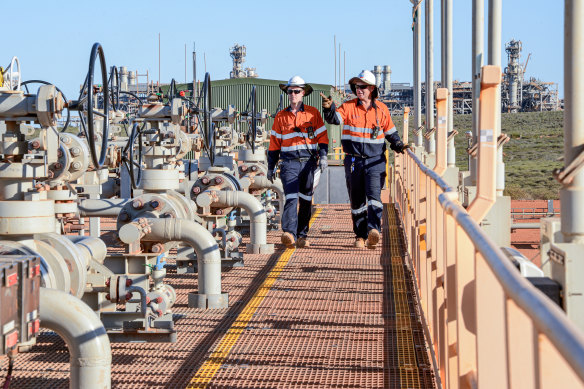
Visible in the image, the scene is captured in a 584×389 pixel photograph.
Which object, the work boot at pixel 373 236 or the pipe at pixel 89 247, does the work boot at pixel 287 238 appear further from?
the pipe at pixel 89 247

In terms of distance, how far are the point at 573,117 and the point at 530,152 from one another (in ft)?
218

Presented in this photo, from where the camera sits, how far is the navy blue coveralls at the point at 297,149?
1018 centimetres

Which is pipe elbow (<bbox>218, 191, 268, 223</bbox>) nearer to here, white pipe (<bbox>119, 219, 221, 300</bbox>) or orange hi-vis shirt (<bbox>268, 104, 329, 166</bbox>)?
orange hi-vis shirt (<bbox>268, 104, 329, 166</bbox>)

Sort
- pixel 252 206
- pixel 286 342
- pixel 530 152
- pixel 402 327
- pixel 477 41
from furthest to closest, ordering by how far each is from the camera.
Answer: pixel 530 152 → pixel 252 206 → pixel 477 41 → pixel 402 327 → pixel 286 342

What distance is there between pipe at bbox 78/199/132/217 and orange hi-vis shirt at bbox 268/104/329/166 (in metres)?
2.15

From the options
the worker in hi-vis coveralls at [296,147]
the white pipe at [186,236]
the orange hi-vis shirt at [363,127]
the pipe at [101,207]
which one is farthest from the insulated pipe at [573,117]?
→ the pipe at [101,207]

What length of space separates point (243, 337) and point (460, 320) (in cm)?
359

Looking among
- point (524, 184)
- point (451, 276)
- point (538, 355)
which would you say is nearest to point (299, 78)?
point (451, 276)

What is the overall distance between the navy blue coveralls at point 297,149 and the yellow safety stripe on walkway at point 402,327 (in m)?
1.34

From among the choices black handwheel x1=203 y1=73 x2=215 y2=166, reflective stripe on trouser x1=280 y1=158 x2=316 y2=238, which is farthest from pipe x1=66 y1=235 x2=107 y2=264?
reflective stripe on trouser x1=280 y1=158 x2=316 y2=238

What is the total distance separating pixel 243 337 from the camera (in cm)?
687

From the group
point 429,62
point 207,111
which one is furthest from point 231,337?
point 429,62

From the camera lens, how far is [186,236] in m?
7.83

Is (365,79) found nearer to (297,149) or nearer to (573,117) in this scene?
(297,149)
